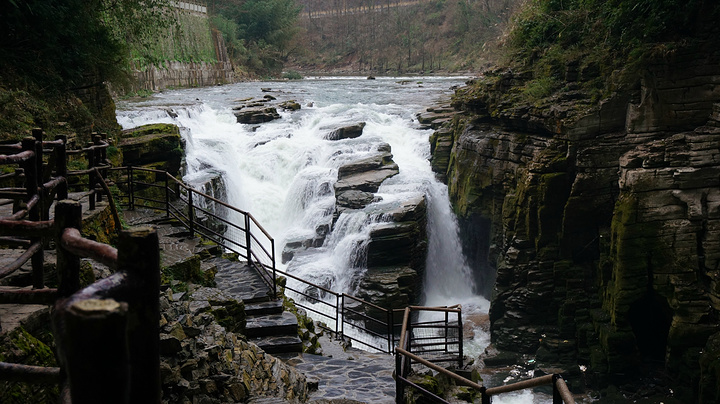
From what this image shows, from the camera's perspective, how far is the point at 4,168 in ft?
26.5

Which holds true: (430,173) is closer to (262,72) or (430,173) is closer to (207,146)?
(207,146)

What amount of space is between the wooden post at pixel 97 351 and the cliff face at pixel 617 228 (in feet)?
39.9

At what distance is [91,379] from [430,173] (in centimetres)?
1972

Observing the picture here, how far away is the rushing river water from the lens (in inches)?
651

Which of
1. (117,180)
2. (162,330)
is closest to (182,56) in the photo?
(117,180)

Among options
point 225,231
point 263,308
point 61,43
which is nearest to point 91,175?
point 263,308

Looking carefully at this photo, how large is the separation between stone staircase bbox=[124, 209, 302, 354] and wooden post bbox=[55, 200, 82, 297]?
603 cm

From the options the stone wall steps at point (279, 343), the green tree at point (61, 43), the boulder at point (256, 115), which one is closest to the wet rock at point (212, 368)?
the stone wall steps at point (279, 343)

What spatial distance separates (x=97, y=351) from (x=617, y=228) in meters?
13.1

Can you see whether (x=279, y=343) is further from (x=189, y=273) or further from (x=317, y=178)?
(x=317, y=178)

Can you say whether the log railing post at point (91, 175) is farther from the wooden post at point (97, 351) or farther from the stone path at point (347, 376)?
the wooden post at point (97, 351)

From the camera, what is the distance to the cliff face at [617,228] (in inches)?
466

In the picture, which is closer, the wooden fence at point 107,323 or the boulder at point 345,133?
the wooden fence at point 107,323

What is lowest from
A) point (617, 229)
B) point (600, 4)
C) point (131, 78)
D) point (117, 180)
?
point (617, 229)
